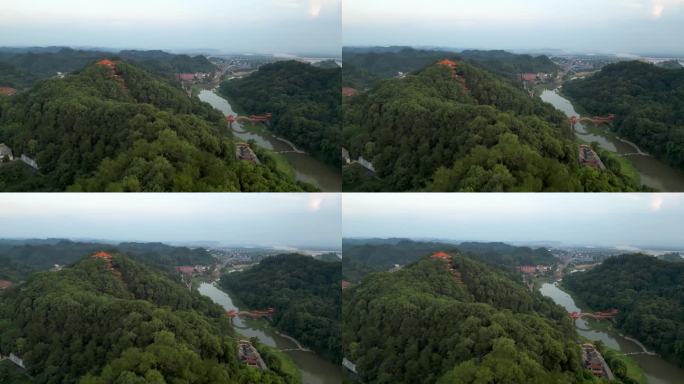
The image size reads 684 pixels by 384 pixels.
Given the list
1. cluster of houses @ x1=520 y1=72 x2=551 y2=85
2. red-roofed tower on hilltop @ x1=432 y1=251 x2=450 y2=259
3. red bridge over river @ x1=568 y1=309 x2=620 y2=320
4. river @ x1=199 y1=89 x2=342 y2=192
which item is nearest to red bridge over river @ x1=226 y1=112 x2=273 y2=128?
river @ x1=199 y1=89 x2=342 y2=192

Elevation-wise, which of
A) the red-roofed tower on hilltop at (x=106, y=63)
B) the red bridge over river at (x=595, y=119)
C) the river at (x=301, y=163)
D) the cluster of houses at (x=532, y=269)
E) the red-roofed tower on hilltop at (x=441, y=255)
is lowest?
the cluster of houses at (x=532, y=269)

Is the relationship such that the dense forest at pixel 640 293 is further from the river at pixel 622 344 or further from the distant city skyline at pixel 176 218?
the distant city skyline at pixel 176 218

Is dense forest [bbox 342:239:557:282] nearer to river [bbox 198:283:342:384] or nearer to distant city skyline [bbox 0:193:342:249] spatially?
distant city skyline [bbox 0:193:342:249]

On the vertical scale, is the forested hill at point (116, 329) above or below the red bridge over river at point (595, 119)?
below

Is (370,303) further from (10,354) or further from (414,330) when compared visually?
(10,354)

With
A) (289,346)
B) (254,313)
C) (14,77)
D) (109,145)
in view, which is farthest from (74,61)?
(289,346)

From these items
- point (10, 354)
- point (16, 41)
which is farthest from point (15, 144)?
point (10, 354)

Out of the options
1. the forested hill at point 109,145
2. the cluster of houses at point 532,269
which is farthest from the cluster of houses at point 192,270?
the cluster of houses at point 532,269
